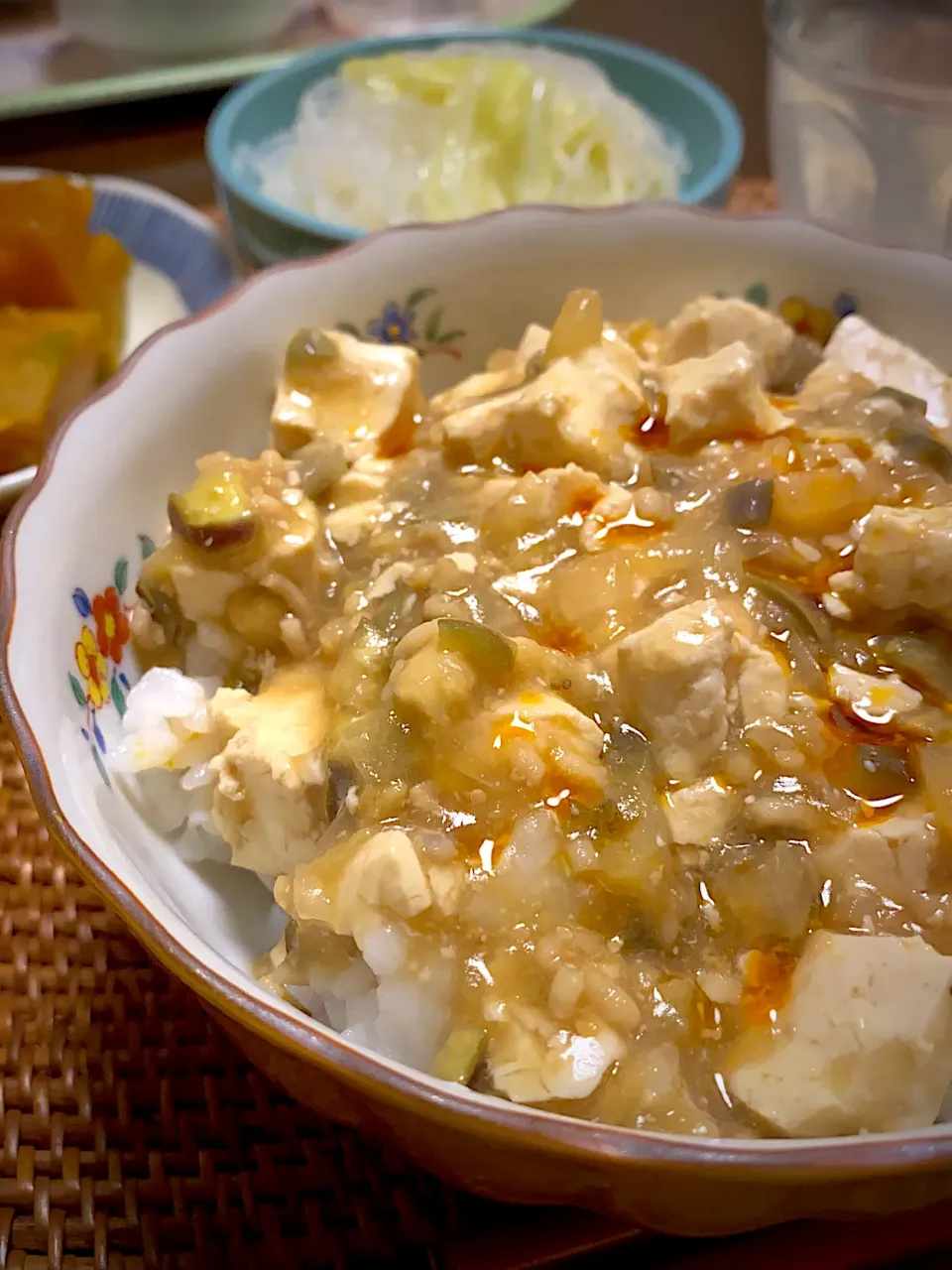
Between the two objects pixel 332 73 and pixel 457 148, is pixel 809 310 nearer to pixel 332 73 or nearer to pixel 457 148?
pixel 457 148

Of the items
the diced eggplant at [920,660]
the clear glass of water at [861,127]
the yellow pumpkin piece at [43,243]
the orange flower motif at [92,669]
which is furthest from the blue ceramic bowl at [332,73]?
the diced eggplant at [920,660]

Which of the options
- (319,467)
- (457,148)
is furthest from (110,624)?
(457,148)

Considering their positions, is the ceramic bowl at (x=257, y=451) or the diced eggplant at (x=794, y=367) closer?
the ceramic bowl at (x=257, y=451)

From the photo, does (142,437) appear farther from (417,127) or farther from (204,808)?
(417,127)

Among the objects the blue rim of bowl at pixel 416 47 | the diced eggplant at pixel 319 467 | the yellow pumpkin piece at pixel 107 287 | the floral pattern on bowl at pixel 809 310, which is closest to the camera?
the diced eggplant at pixel 319 467

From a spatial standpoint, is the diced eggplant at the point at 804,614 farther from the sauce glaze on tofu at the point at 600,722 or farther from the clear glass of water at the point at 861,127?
the clear glass of water at the point at 861,127

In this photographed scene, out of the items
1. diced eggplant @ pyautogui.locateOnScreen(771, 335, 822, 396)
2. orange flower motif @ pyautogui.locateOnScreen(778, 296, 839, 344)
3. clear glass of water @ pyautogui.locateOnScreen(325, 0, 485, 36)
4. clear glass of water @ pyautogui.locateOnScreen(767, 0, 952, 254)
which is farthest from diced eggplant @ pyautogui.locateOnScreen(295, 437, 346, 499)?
clear glass of water @ pyautogui.locateOnScreen(325, 0, 485, 36)

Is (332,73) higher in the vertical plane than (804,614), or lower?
higher
